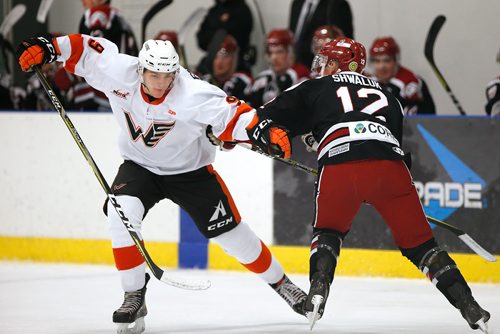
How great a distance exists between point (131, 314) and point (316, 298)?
795 millimetres

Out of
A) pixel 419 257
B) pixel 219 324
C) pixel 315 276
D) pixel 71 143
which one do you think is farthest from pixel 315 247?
pixel 71 143

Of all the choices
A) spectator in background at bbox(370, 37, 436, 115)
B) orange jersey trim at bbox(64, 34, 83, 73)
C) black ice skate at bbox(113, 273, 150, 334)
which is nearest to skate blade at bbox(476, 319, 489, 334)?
black ice skate at bbox(113, 273, 150, 334)

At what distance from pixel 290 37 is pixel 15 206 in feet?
6.66

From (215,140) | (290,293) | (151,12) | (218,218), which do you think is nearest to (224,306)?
(290,293)

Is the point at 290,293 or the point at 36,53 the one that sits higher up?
the point at 36,53

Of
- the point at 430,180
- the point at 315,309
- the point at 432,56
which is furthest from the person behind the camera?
the point at 432,56

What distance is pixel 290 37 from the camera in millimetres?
6898

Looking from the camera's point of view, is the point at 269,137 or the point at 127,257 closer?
the point at 269,137

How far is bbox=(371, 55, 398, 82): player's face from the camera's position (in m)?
6.56

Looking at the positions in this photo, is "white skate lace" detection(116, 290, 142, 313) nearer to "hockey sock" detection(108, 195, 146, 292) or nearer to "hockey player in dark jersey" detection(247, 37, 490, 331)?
"hockey sock" detection(108, 195, 146, 292)

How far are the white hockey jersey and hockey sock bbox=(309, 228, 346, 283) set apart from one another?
0.47 m

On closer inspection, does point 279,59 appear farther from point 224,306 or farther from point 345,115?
point 345,115

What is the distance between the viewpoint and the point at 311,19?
714 centimetres

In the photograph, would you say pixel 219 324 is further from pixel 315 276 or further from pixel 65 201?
pixel 65 201
